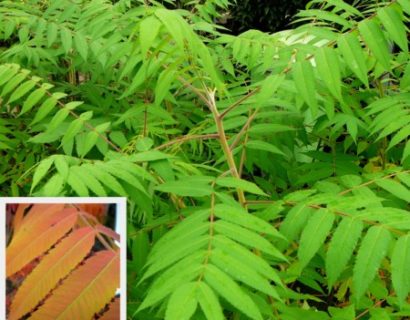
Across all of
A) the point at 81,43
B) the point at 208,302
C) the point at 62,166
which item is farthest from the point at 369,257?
the point at 81,43

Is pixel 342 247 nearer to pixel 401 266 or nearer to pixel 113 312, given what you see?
pixel 401 266

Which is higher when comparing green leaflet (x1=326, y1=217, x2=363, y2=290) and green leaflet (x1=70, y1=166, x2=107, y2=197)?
green leaflet (x1=70, y1=166, x2=107, y2=197)

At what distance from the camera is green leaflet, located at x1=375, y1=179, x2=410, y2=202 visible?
161 centimetres

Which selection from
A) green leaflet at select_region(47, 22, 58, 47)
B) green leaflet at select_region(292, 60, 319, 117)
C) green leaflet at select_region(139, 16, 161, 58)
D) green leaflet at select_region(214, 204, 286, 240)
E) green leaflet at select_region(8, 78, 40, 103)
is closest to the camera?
green leaflet at select_region(214, 204, 286, 240)

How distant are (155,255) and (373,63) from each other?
1.21 metres

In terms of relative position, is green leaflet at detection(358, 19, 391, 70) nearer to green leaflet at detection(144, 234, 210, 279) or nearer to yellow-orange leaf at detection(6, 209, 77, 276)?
green leaflet at detection(144, 234, 210, 279)

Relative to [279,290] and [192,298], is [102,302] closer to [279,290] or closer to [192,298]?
[192,298]

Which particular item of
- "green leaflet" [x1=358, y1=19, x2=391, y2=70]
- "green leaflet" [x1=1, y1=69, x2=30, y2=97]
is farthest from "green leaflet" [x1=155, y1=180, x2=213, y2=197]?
"green leaflet" [x1=1, y1=69, x2=30, y2=97]

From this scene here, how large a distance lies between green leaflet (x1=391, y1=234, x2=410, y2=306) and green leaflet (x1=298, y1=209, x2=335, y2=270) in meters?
0.15

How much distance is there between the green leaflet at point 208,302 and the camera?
1039 millimetres

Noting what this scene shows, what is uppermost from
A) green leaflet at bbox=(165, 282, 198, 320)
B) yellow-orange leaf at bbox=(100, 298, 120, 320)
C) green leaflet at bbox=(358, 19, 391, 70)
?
green leaflet at bbox=(358, 19, 391, 70)

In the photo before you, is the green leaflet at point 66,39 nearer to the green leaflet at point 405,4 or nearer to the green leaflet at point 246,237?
the green leaflet at point 405,4

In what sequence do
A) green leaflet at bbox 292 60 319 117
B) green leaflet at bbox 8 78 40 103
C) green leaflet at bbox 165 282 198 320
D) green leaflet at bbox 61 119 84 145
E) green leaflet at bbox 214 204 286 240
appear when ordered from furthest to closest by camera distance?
green leaflet at bbox 8 78 40 103 < green leaflet at bbox 61 119 84 145 < green leaflet at bbox 292 60 319 117 < green leaflet at bbox 214 204 286 240 < green leaflet at bbox 165 282 198 320

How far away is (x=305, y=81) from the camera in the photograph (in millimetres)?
1615
